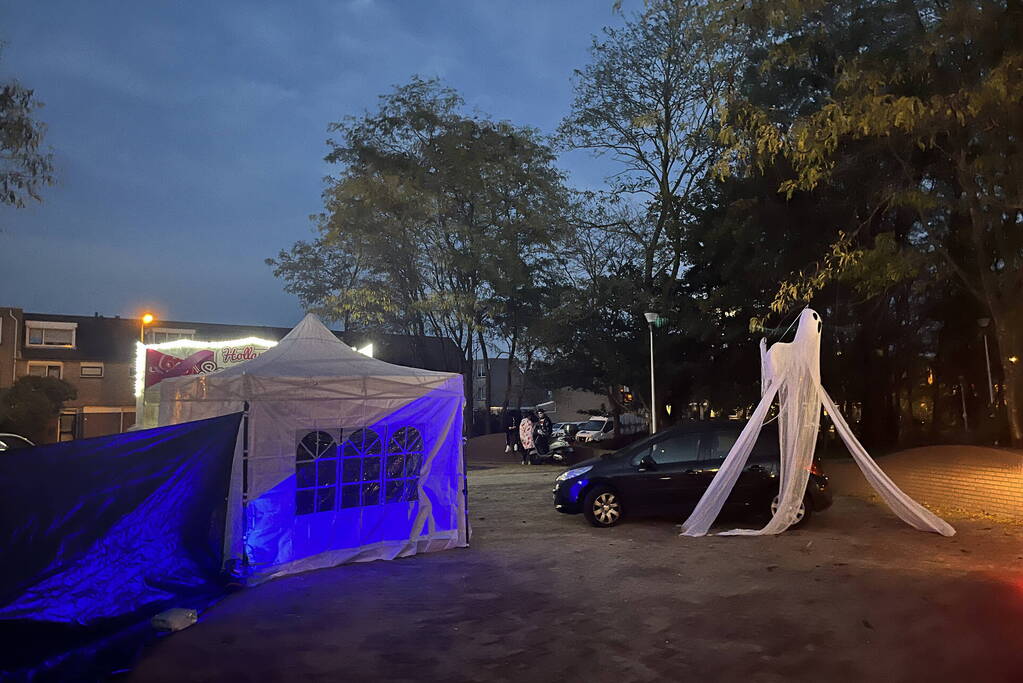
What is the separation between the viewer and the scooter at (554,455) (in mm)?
24109

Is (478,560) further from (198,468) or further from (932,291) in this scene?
(932,291)

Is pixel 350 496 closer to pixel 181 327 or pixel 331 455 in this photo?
pixel 331 455

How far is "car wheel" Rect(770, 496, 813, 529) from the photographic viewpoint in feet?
34.8

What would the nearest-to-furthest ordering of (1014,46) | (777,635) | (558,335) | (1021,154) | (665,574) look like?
1. (777,635)
2. (665,574)
3. (1014,46)
4. (1021,154)
5. (558,335)

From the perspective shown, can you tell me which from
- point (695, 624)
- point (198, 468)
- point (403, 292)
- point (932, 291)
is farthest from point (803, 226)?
point (403, 292)

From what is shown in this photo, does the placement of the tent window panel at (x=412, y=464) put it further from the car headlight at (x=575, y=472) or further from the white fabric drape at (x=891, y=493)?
the white fabric drape at (x=891, y=493)

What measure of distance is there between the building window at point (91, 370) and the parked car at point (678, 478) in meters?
40.2

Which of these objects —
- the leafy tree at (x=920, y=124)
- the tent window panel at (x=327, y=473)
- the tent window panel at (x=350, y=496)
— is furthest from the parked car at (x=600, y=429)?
the tent window panel at (x=327, y=473)

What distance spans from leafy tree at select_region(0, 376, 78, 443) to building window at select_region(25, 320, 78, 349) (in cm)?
1039

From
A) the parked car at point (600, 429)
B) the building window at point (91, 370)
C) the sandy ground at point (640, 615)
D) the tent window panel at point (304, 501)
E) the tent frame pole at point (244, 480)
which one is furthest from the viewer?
the building window at point (91, 370)

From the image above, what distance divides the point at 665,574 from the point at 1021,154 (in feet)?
27.8

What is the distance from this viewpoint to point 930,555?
8.84m

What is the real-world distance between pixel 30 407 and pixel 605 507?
2846 centimetres

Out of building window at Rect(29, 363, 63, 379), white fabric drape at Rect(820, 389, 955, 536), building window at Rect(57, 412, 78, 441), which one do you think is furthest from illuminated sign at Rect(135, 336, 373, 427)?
building window at Rect(29, 363, 63, 379)
